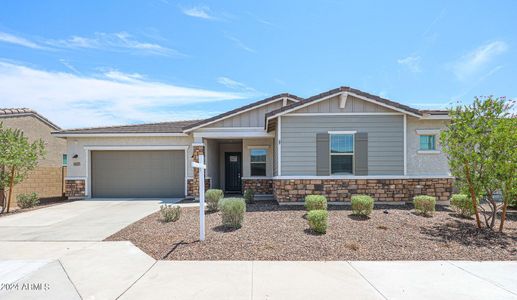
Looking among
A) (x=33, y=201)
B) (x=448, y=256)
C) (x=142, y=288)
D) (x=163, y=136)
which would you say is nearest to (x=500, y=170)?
(x=448, y=256)

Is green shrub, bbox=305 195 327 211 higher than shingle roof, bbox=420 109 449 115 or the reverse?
the reverse

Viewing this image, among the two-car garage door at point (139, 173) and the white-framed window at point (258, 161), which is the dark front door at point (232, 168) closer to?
the white-framed window at point (258, 161)

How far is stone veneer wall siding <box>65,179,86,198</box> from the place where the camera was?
13.4 meters

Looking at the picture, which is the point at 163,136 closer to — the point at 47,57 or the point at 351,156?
the point at 47,57

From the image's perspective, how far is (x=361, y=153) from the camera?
10.3 m

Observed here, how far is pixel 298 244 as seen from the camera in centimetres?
588

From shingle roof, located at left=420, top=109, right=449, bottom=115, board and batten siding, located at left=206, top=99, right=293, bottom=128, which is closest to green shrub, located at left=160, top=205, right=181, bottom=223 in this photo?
board and batten siding, located at left=206, top=99, right=293, bottom=128

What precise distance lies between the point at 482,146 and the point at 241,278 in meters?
6.56

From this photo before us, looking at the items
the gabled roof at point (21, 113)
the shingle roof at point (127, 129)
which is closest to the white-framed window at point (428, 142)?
the shingle roof at point (127, 129)

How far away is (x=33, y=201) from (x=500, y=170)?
15459mm

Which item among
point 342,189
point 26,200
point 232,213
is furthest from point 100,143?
point 342,189

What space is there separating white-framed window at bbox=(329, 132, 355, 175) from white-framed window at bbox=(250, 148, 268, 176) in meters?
3.84

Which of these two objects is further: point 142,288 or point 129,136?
point 129,136

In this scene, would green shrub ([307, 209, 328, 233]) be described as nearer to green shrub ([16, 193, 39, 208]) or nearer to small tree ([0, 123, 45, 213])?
small tree ([0, 123, 45, 213])
